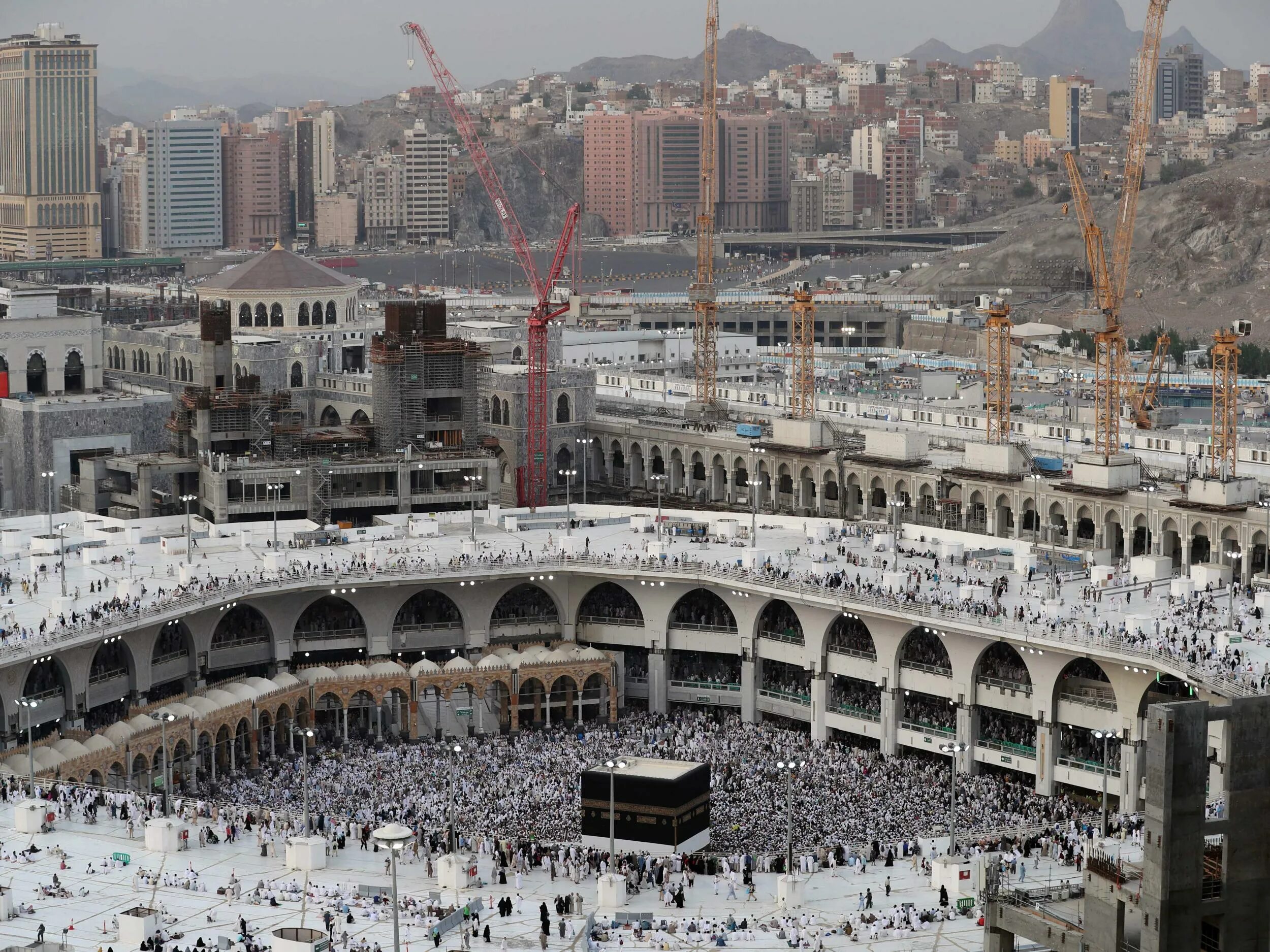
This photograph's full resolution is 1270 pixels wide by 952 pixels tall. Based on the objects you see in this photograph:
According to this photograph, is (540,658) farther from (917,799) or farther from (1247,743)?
(1247,743)

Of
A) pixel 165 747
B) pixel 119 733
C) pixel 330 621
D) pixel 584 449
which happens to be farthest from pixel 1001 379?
pixel 165 747

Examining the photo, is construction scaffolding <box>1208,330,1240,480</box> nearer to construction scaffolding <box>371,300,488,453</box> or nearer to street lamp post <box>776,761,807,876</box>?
street lamp post <box>776,761,807,876</box>

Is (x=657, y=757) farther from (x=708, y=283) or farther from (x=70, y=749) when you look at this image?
(x=708, y=283)

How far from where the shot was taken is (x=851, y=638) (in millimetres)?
91562

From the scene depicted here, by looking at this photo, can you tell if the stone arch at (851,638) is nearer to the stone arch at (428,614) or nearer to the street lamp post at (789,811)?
the street lamp post at (789,811)

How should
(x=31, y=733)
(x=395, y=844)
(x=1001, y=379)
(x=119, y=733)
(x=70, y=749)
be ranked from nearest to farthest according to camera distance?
(x=395, y=844)
(x=31, y=733)
(x=70, y=749)
(x=119, y=733)
(x=1001, y=379)

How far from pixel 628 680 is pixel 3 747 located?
27030mm

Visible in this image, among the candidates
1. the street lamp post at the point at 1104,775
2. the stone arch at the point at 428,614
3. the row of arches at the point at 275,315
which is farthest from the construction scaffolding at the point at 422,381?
the street lamp post at the point at 1104,775

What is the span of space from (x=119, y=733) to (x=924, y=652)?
30249mm

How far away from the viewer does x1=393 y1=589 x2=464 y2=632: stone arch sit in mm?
96938

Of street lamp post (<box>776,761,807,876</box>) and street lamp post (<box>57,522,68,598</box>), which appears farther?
street lamp post (<box>57,522,68,598</box>)

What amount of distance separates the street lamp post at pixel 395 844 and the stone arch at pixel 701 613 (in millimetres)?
29836

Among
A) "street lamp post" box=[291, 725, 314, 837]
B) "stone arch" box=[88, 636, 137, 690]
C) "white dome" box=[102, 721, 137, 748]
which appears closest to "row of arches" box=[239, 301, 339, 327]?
"stone arch" box=[88, 636, 137, 690]

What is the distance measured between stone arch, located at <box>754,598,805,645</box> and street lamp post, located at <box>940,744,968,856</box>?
10.1 m
